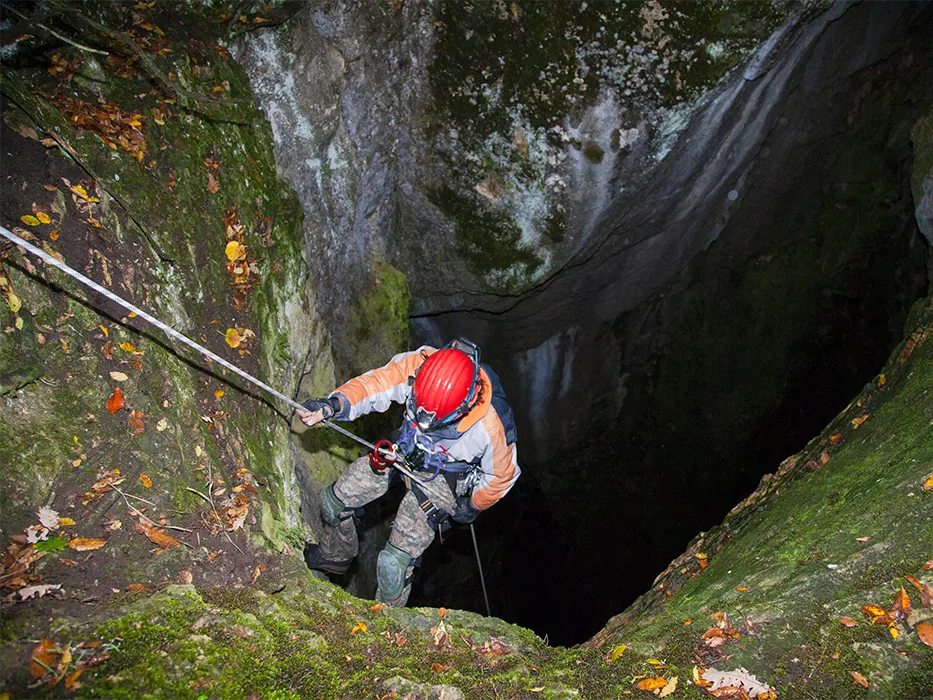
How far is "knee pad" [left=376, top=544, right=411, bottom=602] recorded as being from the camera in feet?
→ 17.7

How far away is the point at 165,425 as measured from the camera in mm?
3883

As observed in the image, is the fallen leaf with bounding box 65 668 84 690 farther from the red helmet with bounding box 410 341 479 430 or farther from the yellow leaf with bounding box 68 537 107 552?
the red helmet with bounding box 410 341 479 430

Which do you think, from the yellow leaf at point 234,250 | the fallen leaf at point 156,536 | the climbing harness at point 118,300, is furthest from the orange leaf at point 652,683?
the yellow leaf at point 234,250

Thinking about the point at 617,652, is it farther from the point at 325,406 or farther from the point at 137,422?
the point at 137,422

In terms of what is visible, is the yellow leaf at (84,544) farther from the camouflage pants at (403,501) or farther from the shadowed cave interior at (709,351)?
the shadowed cave interior at (709,351)

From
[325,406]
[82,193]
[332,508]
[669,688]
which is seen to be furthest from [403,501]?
[82,193]

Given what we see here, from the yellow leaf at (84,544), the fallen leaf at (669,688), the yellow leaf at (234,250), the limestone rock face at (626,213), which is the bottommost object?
the fallen leaf at (669,688)

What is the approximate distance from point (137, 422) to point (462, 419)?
2232mm

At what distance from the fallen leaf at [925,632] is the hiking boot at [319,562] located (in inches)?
179

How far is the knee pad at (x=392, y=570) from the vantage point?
17.7ft

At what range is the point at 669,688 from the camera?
2945 millimetres

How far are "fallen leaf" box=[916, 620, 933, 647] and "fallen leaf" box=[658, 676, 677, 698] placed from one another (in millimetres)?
1269

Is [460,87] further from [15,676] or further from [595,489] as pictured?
[595,489]

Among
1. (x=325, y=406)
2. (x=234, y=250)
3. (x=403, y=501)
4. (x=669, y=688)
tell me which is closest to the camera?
(x=669, y=688)
